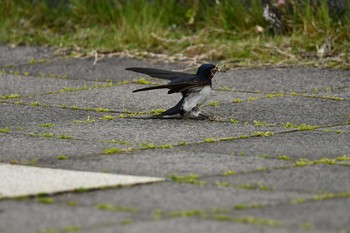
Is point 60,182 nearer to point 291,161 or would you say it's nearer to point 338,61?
point 291,161

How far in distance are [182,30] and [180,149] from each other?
504 centimetres

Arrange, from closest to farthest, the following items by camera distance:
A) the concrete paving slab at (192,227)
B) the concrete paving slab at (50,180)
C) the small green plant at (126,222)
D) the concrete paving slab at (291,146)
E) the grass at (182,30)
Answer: the concrete paving slab at (192,227) → the small green plant at (126,222) → the concrete paving slab at (50,180) → the concrete paving slab at (291,146) → the grass at (182,30)

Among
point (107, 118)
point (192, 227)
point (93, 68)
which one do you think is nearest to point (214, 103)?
point (107, 118)

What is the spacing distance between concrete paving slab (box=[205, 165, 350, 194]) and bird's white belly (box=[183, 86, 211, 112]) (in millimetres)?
1608

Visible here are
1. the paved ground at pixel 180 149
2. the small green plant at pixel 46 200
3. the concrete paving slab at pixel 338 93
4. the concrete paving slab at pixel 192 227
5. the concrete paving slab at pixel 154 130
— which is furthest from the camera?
the concrete paving slab at pixel 338 93

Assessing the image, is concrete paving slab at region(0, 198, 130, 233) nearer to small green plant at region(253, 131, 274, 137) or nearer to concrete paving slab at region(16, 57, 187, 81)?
small green plant at region(253, 131, 274, 137)

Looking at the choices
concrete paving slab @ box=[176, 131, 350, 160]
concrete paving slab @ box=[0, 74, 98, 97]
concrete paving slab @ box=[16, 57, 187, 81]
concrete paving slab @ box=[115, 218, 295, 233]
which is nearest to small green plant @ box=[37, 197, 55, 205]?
concrete paving slab @ box=[115, 218, 295, 233]

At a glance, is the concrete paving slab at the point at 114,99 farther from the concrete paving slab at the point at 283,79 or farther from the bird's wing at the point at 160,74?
the concrete paving slab at the point at 283,79

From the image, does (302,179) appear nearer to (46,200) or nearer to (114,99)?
(46,200)

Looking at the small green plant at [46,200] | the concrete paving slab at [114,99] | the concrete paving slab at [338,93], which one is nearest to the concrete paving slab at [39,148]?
the small green plant at [46,200]

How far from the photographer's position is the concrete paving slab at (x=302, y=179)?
5.12 m

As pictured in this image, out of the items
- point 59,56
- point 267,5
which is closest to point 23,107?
point 59,56

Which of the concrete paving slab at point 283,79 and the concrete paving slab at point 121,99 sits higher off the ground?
the concrete paving slab at point 283,79

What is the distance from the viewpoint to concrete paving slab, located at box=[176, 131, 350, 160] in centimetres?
600
